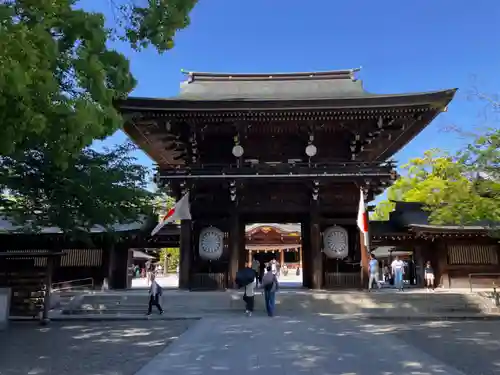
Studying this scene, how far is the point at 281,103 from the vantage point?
15.9 meters

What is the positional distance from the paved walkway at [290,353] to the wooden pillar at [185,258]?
5329mm

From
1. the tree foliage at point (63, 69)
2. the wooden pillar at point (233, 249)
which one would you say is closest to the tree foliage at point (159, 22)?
the tree foliage at point (63, 69)

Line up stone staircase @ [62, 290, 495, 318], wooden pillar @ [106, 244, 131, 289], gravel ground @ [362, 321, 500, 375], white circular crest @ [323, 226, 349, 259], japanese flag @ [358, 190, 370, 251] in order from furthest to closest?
1. wooden pillar @ [106, 244, 131, 289]
2. white circular crest @ [323, 226, 349, 259]
3. japanese flag @ [358, 190, 370, 251]
4. stone staircase @ [62, 290, 495, 318]
5. gravel ground @ [362, 321, 500, 375]

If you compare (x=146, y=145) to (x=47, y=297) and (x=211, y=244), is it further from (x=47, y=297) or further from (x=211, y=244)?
(x=47, y=297)

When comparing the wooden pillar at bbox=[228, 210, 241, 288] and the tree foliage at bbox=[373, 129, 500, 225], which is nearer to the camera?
the tree foliage at bbox=[373, 129, 500, 225]

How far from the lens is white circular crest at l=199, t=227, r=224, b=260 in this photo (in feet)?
55.7

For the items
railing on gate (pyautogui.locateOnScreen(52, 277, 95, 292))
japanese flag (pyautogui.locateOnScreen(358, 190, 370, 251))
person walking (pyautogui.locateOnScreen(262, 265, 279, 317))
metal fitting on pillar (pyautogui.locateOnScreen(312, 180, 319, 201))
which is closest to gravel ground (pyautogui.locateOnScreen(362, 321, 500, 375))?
person walking (pyautogui.locateOnScreen(262, 265, 279, 317))

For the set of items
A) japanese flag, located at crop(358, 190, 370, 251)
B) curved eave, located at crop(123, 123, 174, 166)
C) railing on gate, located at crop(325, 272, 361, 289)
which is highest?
curved eave, located at crop(123, 123, 174, 166)

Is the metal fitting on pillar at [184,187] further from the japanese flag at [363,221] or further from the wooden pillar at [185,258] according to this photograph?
the japanese flag at [363,221]

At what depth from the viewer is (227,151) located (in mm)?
18125

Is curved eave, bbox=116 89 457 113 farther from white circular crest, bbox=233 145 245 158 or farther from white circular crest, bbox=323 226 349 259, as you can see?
white circular crest, bbox=323 226 349 259

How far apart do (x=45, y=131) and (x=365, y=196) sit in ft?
43.7

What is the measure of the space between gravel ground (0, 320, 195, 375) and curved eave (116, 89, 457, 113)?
7.83m

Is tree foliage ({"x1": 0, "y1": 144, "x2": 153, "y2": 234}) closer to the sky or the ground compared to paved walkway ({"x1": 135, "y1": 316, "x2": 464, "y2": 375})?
closer to the sky
